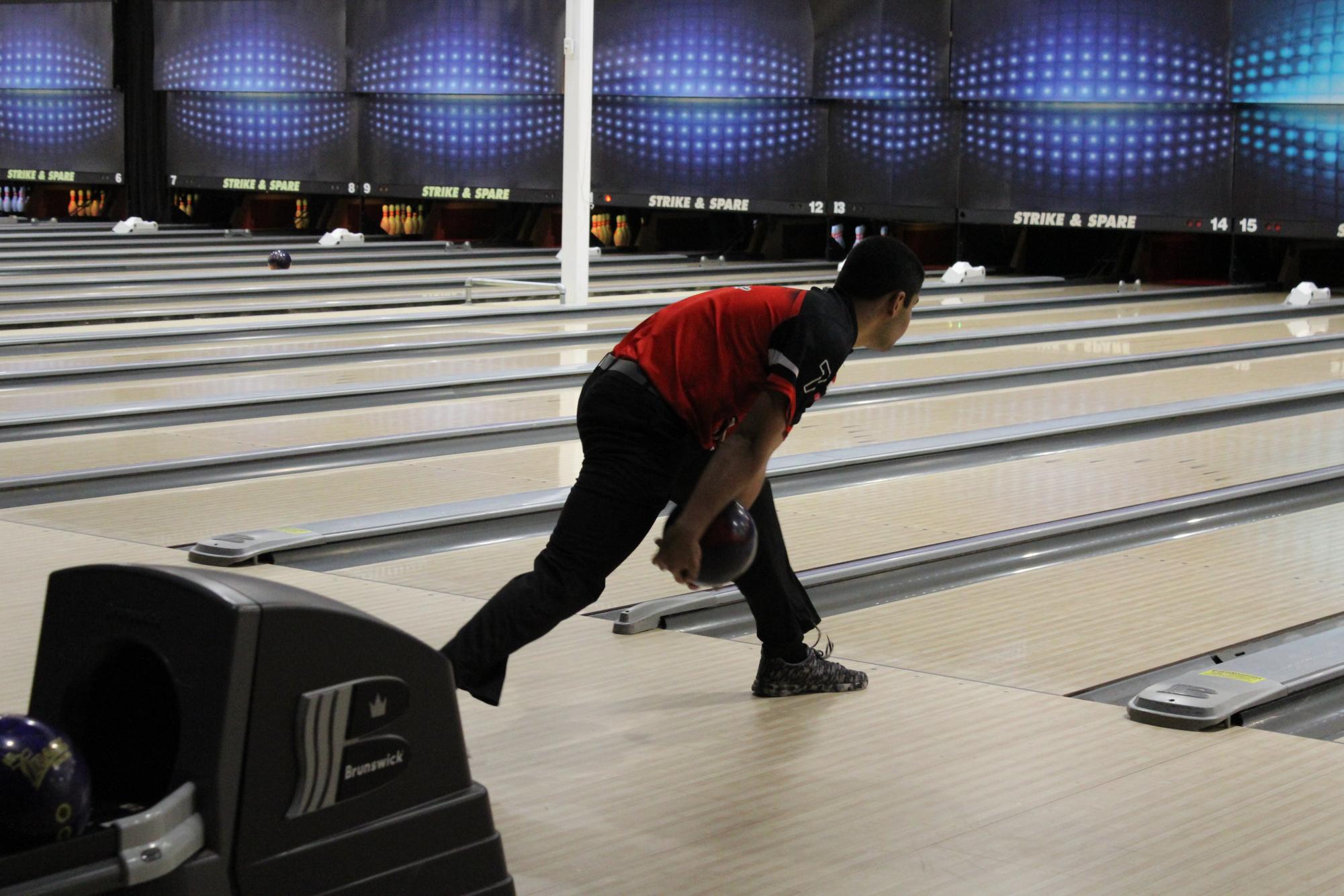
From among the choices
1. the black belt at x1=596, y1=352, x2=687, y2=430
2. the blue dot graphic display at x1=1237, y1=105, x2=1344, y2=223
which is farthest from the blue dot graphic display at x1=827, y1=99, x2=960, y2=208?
the black belt at x1=596, y1=352, x2=687, y2=430

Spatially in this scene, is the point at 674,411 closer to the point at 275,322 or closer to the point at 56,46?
the point at 275,322

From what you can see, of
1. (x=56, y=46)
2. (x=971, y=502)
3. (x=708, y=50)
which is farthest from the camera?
(x=56, y=46)

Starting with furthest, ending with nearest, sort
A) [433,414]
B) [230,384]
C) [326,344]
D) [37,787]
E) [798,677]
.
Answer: [326,344]
[230,384]
[433,414]
[798,677]
[37,787]

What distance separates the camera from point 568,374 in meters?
6.76

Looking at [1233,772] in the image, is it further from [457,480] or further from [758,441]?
[457,480]

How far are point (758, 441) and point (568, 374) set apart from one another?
4.50 meters

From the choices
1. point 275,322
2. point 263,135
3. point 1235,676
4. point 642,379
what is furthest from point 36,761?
point 263,135

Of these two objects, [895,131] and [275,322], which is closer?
[275,322]

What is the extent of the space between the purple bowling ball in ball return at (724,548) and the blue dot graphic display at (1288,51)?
9.07m

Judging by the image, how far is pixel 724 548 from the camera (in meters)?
2.32

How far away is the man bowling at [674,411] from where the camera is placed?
92.0 inches

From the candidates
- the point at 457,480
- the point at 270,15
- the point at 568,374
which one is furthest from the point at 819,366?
the point at 270,15

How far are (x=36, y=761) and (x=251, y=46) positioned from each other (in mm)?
14318

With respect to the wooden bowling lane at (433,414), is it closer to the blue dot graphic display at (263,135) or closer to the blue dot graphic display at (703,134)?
the blue dot graphic display at (703,134)
